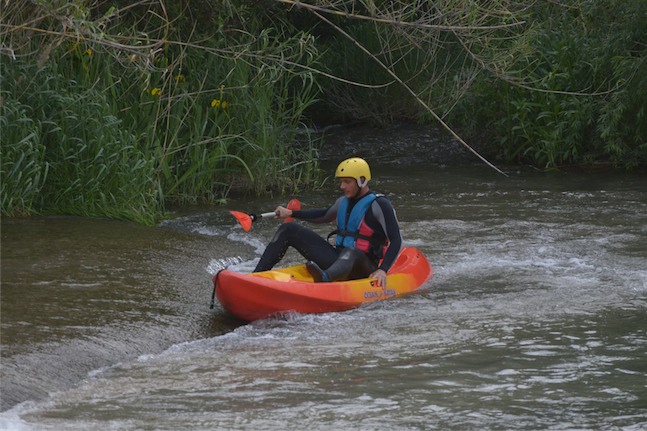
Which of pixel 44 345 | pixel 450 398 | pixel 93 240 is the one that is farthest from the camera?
pixel 93 240

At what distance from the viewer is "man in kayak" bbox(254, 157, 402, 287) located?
26.0 ft

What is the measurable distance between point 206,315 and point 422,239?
125 inches

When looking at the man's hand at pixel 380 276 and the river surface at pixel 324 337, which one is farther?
the man's hand at pixel 380 276

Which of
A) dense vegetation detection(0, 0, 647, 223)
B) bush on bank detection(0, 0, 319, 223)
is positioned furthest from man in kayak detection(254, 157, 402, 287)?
bush on bank detection(0, 0, 319, 223)

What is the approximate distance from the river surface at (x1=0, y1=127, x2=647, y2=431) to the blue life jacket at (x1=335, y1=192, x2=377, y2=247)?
0.57 m

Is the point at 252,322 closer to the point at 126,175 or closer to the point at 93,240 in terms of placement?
the point at 93,240

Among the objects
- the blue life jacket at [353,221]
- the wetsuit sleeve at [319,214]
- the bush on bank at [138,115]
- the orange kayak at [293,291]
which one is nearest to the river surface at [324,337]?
the orange kayak at [293,291]

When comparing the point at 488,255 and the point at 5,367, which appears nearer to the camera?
the point at 5,367

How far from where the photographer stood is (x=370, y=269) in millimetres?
8031

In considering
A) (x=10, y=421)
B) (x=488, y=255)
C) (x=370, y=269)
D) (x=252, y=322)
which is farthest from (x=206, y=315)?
(x=488, y=255)

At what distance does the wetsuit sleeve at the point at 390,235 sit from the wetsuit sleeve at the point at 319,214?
1.37 feet

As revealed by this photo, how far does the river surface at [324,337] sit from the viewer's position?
5.37 meters

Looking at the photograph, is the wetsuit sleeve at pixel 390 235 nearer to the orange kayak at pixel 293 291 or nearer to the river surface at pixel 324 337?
the orange kayak at pixel 293 291

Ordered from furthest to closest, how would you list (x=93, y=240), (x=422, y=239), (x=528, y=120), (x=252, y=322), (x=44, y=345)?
(x=528, y=120) → (x=422, y=239) → (x=93, y=240) → (x=252, y=322) → (x=44, y=345)
